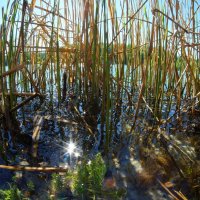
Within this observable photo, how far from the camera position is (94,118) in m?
1.81

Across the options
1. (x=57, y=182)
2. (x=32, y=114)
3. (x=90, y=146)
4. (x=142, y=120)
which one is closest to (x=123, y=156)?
(x=90, y=146)

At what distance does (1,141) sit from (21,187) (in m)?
0.43

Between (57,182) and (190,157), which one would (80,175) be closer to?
(57,182)

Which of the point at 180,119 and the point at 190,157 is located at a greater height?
the point at 180,119

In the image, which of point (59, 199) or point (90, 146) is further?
point (90, 146)

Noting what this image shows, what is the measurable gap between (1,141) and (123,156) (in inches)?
25.0

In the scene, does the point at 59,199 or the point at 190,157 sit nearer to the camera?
→ the point at 59,199

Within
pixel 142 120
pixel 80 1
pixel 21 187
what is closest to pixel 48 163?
pixel 21 187

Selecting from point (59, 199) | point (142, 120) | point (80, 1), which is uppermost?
point (80, 1)

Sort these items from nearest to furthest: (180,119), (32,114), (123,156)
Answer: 1. (123,156)
2. (180,119)
3. (32,114)

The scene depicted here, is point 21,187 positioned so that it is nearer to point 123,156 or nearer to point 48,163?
point 48,163

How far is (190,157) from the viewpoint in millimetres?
1233

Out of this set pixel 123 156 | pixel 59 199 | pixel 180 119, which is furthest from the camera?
pixel 180 119

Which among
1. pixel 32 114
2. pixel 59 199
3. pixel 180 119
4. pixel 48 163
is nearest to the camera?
pixel 59 199
